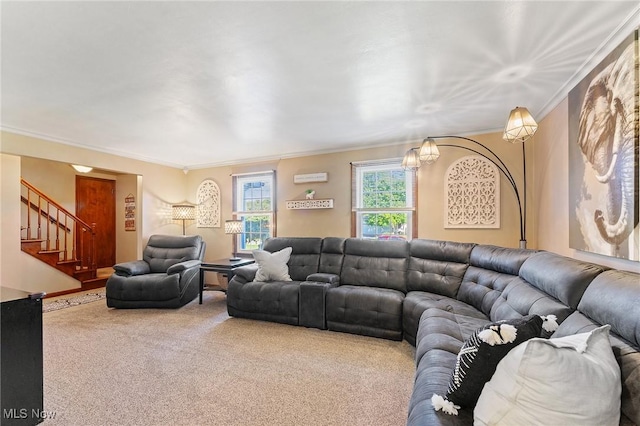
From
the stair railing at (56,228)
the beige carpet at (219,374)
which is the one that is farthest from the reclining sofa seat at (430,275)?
the stair railing at (56,228)

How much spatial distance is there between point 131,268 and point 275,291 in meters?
2.38

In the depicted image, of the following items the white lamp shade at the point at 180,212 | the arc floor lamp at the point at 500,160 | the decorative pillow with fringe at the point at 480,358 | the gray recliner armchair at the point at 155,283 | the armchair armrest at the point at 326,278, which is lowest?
the gray recliner armchair at the point at 155,283

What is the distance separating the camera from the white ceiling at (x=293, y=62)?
1.59 metres

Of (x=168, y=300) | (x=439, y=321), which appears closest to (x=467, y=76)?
(x=439, y=321)

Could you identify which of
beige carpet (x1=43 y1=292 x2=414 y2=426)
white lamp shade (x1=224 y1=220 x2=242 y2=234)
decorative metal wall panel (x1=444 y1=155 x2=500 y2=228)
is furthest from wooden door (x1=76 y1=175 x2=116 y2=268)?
decorative metal wall panel (x1=444 y1=155 x2=500 y2=228)

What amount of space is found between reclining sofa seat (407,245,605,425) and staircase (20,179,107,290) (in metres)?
5.82

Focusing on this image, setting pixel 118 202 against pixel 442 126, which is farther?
pixel 118 202

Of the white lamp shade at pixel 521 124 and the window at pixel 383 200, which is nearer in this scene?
the white lamp shade at pixel 521 124

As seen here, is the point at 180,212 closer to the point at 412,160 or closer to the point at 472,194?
the point at 412,160

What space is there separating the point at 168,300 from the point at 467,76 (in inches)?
173

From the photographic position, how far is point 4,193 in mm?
4043

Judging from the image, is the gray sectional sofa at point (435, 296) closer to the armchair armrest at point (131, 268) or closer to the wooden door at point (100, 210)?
the armchair armrest at point (131, 268)

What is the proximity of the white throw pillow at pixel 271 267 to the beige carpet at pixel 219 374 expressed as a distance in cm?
59

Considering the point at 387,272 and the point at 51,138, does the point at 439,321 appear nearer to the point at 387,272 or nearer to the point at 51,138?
the point at 387,272
